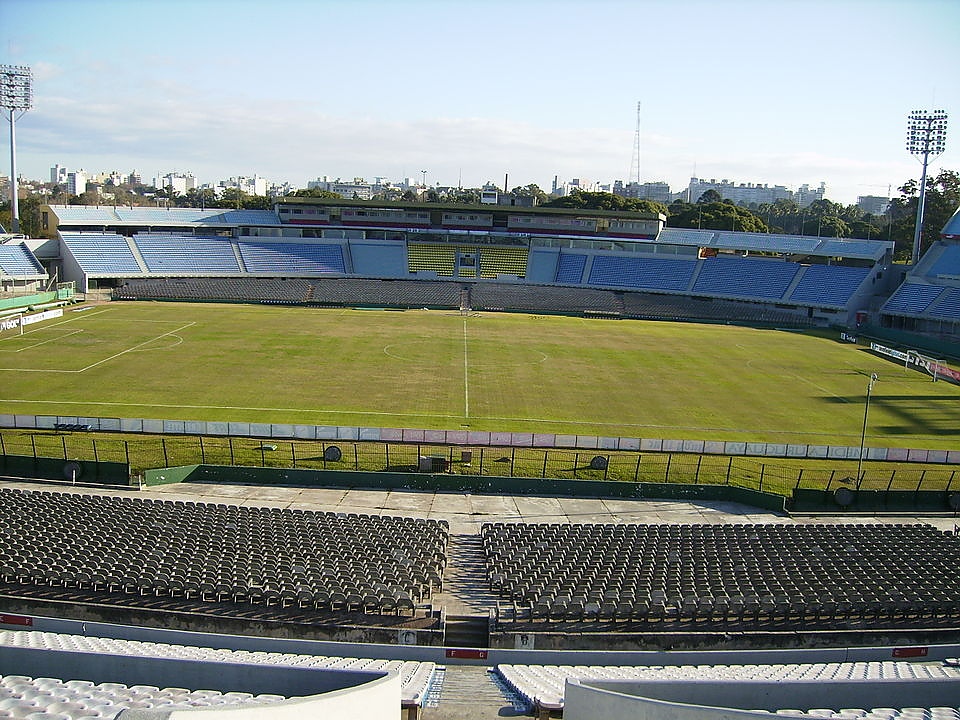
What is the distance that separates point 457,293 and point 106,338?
39.1 metres

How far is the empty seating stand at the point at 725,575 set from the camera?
19.3m

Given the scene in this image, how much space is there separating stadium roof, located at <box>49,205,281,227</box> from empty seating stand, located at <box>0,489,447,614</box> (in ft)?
236

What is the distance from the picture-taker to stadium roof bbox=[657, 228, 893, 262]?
87.8 metres

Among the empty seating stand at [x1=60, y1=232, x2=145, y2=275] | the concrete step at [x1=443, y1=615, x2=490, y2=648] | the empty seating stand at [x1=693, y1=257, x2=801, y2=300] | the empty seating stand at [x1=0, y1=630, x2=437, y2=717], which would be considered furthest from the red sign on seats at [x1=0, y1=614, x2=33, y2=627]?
the empty seating stand at [x1=693, y1=257, x2=801, y2=300]

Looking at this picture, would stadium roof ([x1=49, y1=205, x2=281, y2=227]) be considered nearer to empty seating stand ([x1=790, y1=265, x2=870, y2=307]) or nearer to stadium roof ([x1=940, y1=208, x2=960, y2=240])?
empty seating stand ([x1=790, y1=265, x2=870, y2=307])

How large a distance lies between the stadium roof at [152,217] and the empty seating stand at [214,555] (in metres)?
72.0

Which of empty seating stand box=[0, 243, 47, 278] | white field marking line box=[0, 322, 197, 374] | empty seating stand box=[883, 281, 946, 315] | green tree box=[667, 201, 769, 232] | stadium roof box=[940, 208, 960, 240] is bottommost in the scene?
white field marking line box=[0, 322, 197, 374]

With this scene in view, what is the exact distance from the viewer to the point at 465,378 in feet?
165

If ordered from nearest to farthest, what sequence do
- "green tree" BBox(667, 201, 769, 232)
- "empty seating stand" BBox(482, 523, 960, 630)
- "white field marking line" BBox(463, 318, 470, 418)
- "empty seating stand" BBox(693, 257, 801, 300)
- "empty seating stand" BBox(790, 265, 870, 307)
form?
"empty seating stand" BBox(482, 523, 960, 630) → "white field marking line" BBox(463, 318, 470, 418) → "empty seating stand" BBox(790, 265, 870, 307) → "empty seating stand" BBox(693, 257, 801, 300) → "green tree" BBox(667, 201, 769, 232)

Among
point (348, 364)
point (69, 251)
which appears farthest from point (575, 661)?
point (69, 251)

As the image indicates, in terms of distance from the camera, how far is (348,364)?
175 ft

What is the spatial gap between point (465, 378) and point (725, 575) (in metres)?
30.3

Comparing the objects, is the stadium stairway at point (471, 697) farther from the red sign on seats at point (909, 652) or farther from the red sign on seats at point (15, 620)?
the red sign on seats at point (15, 620)

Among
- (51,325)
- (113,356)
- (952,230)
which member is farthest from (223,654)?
(952,230)
